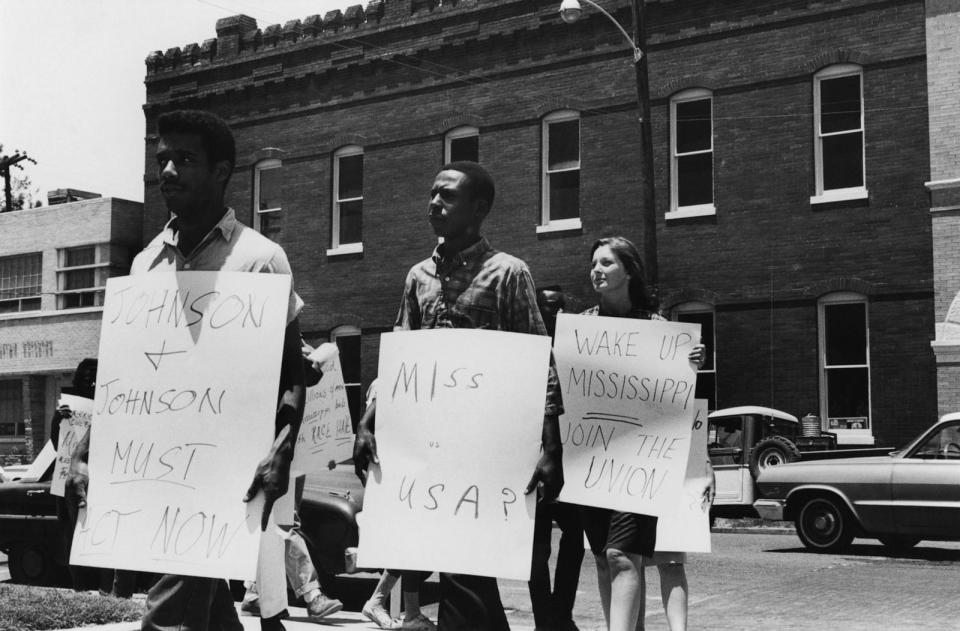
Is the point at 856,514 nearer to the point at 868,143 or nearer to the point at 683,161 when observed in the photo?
the point at 868,143

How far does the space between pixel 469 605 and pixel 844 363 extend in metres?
17.9

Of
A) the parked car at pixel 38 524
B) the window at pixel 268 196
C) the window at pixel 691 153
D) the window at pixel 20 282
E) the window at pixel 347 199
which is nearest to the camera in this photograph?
the parked car at pixel 38 524

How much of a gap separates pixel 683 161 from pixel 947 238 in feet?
16.3

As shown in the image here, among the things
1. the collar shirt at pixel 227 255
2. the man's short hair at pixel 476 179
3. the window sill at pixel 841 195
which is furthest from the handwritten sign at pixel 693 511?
the window sill at pixel 841 195

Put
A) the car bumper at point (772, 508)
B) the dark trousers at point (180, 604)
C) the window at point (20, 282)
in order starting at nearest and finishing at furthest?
the dark trousers at point (180, 604)
the car bumper at point (772, 508)
the window at point (20, 282)

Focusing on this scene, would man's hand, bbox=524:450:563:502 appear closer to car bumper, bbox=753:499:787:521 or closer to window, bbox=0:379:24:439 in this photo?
car bumper, bbox=753:499:787:521

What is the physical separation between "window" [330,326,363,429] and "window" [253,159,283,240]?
9.61ft

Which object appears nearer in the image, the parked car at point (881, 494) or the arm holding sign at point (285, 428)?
the arm holding sign at point (285, 428)

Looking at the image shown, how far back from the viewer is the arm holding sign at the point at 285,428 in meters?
4.50

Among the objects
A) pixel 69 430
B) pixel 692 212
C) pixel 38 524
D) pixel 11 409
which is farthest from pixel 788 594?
pixel 11 409

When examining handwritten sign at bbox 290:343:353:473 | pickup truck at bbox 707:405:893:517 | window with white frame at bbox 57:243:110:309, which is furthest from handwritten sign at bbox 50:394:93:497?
window with white frame at bbox 57:243:110:309

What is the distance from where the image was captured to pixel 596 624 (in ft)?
30.3

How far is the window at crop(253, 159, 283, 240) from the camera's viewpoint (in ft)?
97.1

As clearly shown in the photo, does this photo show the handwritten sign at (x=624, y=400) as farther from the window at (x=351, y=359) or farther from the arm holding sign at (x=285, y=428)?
the window at (x=351, y=359)
